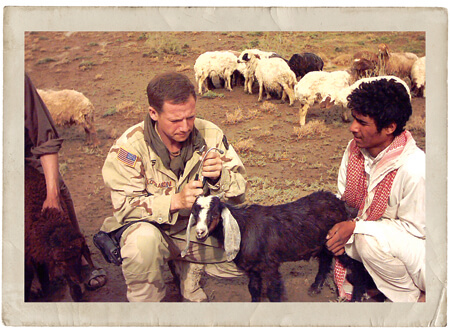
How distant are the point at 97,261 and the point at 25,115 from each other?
1.47 m

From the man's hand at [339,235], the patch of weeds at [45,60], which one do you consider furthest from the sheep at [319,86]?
the patch of weeds at [45,60]

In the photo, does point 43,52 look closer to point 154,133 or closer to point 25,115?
point 25,115

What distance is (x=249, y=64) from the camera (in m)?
5.41

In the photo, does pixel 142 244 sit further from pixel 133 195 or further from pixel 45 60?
pixel 45 60

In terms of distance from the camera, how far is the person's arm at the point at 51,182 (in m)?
4.96

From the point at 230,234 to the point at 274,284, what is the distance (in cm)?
69

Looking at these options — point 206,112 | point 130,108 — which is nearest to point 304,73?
point 206,112

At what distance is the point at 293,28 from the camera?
500 centimetres

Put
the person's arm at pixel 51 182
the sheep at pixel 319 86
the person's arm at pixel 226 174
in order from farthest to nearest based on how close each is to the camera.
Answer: the sheep at pixel 319 86, the person's arm at pixel 51 182, the person's arm at pixel 226 174

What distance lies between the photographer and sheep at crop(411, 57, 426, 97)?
5.08 m

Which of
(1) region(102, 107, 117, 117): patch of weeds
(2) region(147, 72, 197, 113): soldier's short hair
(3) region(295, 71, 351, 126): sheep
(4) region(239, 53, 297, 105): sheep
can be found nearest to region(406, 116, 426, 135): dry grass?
(3) region(295, 71, 351, 126): sheep

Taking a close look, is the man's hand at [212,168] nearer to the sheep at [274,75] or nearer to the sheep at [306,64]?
the sheep at [274,75]

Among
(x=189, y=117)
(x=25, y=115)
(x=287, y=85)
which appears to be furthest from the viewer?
(x=287, y=85)

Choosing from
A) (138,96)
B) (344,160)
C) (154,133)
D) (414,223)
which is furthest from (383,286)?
(138,96)
